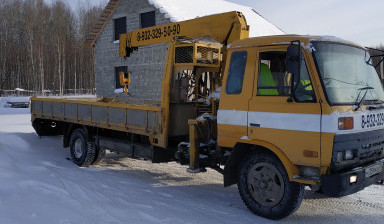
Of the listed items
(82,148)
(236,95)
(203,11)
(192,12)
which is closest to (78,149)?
(82,148)

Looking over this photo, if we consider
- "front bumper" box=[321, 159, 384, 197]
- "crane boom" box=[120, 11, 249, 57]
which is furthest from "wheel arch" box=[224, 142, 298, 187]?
"crane boom" box=[120, 11, 249, 57]

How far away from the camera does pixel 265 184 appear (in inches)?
180

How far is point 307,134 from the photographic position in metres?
4.14

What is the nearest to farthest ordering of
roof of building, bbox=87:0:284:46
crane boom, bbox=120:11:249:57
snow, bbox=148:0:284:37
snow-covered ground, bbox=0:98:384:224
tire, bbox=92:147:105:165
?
snow-covered ground, bbox=0:98:384:224 → crane boom, bbox=120:11:249:57 → tire, bbox=92:147:105:165 → snow, bbox=148:0:284:37 → roof of building, bbox=87:0:284:46

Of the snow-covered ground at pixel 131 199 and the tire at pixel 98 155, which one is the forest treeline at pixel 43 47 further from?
the snow-covered ground at pixel 131 199

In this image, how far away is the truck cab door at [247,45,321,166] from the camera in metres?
4.11

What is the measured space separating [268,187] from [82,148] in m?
4.98

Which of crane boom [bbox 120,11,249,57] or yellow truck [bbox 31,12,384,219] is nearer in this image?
yellow truck [bbox 31,12,384,219]

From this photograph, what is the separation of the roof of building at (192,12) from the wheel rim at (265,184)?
42.6 feet

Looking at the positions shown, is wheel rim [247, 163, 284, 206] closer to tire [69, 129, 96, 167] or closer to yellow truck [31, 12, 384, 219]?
yellow truck [31, 12, 384, 219]

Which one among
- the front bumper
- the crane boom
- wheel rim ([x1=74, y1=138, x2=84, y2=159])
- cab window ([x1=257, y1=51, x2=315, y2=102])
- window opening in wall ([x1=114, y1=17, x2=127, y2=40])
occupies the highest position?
window opening in wall ([x1=114, y1=17, x2=127, y2=40])

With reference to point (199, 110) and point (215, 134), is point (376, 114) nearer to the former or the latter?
point (215, 134)

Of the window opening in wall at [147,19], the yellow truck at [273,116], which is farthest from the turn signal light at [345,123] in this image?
the window opening in wall at [147,19]

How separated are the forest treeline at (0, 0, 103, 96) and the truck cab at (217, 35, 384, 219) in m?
41.4
